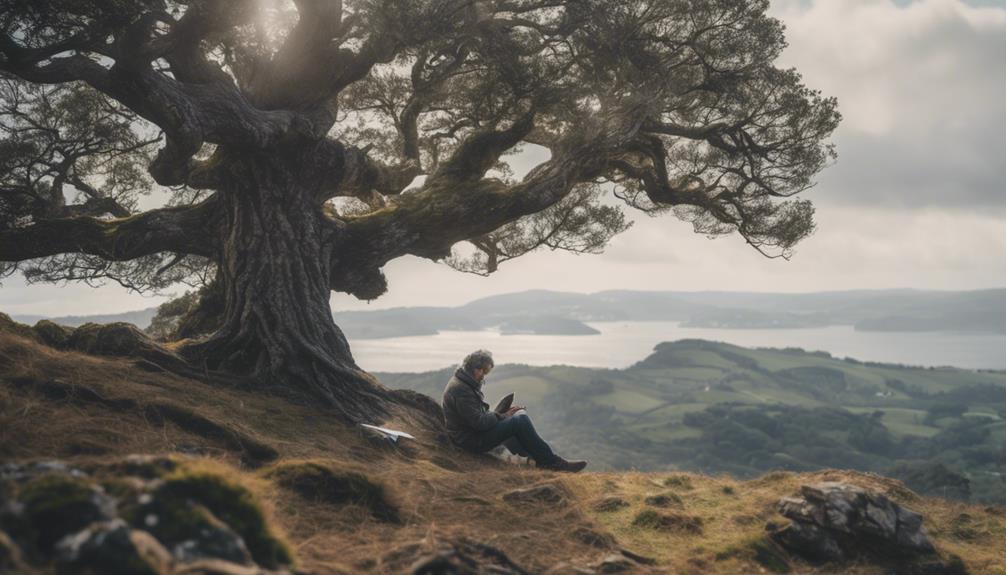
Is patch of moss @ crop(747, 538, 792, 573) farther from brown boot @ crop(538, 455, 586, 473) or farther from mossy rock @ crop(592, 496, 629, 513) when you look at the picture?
brown boot @ crop(538, 455, 586, 473)

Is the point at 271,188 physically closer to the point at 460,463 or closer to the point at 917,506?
the point at 460,463

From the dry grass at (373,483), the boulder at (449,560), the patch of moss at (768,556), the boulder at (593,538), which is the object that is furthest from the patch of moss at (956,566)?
the boulder at (449,560)

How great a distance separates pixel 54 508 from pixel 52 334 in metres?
8.50

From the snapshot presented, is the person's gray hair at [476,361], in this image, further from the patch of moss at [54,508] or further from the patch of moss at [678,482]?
the patch of moss at [54,508]

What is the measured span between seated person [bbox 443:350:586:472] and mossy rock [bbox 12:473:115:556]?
6.79 meters

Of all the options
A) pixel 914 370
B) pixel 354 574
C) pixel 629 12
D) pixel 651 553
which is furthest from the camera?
pixel 914 370

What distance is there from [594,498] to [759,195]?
1098 cm

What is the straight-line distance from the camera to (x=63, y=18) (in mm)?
8883

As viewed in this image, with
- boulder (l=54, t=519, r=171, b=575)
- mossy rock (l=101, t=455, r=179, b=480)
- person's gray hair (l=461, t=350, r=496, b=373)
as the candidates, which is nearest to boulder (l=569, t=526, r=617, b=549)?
person's gray hair (l=461, t=350, r=496, b=373)

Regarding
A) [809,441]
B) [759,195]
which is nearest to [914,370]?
[809,441]

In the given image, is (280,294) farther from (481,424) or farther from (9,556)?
(9,556)

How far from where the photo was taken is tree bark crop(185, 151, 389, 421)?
421 inches

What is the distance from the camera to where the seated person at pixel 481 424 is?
986 centimetres

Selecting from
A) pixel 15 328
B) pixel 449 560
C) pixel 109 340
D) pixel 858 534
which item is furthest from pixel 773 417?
pixel 449 560
